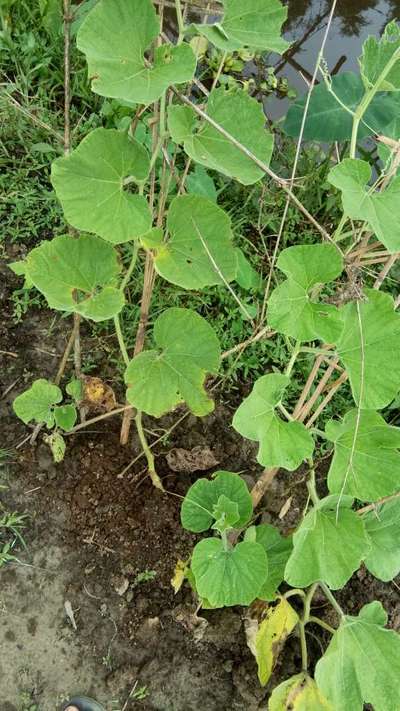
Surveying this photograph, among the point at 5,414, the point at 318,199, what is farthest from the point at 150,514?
the point at 318,199

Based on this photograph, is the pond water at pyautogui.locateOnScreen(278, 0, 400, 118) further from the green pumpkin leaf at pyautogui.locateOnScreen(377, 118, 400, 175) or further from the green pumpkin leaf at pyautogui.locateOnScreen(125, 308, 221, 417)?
the green pumpkin leaf at pyautogui.locateOnScreen(125, 308, 221, 417)

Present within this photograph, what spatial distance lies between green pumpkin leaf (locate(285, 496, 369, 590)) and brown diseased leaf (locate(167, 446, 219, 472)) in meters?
0.63

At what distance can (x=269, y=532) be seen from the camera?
5.32 ft

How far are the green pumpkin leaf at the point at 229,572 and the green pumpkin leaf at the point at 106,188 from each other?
0.74 metres

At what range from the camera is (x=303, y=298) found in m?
1.16

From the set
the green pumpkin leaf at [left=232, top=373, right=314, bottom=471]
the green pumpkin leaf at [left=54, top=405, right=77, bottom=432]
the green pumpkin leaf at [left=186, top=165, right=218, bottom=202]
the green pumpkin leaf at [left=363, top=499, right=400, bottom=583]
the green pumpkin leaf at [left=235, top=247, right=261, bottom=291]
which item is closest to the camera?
the green pumpkin leaf at [left=232, top=373, right=314, bottom=471]

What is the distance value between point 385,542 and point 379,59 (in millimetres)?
1033

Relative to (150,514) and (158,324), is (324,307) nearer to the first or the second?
(158,324)

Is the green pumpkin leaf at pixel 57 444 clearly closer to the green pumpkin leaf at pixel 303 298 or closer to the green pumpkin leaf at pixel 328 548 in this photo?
the green pumpkin leaf at pixel 328 548

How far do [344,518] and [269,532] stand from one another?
0.99 ft

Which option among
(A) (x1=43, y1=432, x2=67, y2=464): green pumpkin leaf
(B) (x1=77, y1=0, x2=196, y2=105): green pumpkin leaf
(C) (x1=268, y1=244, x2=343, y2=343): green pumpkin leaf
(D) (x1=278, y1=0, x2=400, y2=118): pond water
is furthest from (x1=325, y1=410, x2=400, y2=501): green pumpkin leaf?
(D) (x1=278, y1=0, x2=400, y2=118): pond water

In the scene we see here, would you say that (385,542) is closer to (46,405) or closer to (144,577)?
(144,577)

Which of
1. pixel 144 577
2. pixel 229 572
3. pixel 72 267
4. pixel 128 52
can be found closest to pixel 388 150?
pixel 128 52

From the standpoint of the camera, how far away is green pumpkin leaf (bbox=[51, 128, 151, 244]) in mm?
1186
